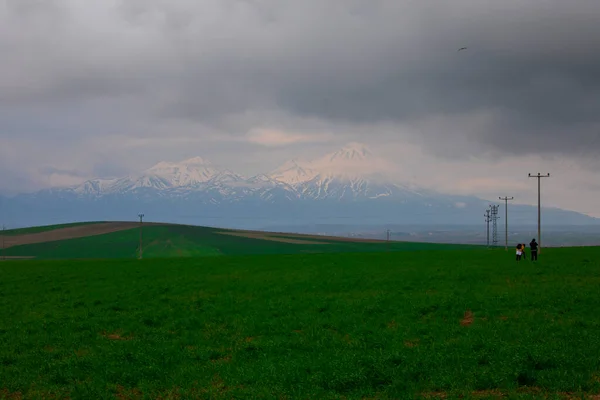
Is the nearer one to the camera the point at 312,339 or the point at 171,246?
the point at 312,339

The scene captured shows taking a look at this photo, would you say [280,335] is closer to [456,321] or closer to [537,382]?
[456,321]

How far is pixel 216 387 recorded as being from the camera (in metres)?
16.7

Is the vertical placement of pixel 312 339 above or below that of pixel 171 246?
above

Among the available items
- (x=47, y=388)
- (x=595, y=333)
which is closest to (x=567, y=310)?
(x=595, y=333)

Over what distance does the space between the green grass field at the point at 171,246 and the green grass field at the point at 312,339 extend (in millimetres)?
114510

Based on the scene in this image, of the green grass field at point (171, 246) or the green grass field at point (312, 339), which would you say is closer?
the green grass field at point (312, 339)

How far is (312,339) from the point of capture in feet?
74.6

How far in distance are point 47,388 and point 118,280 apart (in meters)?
31.7

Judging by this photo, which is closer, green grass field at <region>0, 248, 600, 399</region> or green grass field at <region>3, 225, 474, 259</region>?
green grass field at <region>0, 248, 600, 399</region>

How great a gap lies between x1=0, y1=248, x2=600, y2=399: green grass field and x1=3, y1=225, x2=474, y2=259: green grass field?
11451 cm

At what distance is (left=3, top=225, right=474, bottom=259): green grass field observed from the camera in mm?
152000

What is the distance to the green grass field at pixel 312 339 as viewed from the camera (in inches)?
647

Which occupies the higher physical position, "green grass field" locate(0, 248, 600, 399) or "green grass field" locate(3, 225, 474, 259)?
"green grass field" locate(0, 248, 600, 399)

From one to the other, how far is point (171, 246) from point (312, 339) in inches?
5822
